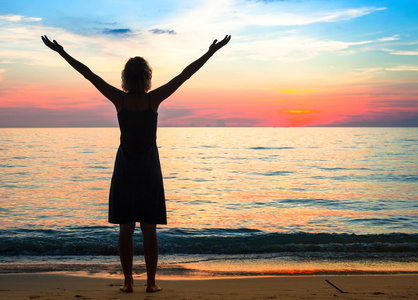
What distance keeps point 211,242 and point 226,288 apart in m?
4.51

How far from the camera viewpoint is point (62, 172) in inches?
882

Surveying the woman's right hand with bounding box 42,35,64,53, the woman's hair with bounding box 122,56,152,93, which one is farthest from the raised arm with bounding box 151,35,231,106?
the woman's right hand with bounding box 42,35,64,53

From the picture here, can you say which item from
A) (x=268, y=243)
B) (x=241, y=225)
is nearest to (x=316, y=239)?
(x=268, y=243)

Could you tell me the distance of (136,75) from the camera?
3.35m

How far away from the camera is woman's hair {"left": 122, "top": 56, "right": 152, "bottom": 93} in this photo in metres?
3.35

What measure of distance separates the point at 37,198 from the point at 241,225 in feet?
26.6

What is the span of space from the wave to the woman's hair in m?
5.49

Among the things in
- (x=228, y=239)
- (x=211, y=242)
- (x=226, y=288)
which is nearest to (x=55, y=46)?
(x=226, y=288)

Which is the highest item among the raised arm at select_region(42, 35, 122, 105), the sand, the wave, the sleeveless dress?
the raised arm at select_region(42, 35, 122, 105)

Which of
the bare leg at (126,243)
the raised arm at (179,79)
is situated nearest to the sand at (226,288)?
the bare leg at (126,243)

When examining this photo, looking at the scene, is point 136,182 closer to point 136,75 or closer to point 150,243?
point 150,243

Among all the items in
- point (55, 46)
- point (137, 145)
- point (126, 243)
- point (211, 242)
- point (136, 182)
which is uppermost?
point (55, 46)

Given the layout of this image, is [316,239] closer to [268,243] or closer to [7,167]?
[268,243]

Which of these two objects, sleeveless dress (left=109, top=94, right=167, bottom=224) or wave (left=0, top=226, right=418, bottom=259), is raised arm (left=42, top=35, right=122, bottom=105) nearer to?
sleeveless dress (left=109, top=94, right=167, bottom=224)
